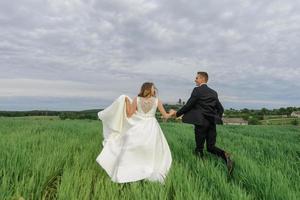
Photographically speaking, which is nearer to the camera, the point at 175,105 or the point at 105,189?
the point at 105,189

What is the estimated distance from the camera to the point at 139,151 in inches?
245

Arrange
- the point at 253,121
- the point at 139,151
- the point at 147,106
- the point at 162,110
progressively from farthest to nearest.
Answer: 1. the point at 253,121
2. the point at 162,110
3. the point at 147,106
4. the point at 139,151

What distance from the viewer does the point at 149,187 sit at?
190 inches

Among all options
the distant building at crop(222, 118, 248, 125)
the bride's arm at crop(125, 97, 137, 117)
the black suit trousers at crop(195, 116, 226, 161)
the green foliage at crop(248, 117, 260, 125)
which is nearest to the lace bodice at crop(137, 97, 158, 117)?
the bride's arm at crop(125, 97, 137, 117)

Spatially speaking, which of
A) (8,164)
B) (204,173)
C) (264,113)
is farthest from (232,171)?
(264,113)

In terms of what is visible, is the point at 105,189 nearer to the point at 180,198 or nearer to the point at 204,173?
the point at 180,198

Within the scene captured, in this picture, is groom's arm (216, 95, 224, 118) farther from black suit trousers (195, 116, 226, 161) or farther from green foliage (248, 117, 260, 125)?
green foliage (248, 117, 260, 125)

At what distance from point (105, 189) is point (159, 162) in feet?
5.73

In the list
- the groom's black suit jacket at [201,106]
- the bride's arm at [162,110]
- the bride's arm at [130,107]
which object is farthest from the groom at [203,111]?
the bride's arm at [130,107]

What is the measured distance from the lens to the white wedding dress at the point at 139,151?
5.84 meters

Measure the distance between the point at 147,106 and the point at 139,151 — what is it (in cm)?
101

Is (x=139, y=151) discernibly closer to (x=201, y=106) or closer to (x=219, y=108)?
(x=201, y=106)

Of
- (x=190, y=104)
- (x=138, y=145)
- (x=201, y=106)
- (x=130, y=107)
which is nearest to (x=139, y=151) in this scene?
(x=138, y=145)

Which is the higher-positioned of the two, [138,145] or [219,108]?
[219,108]
